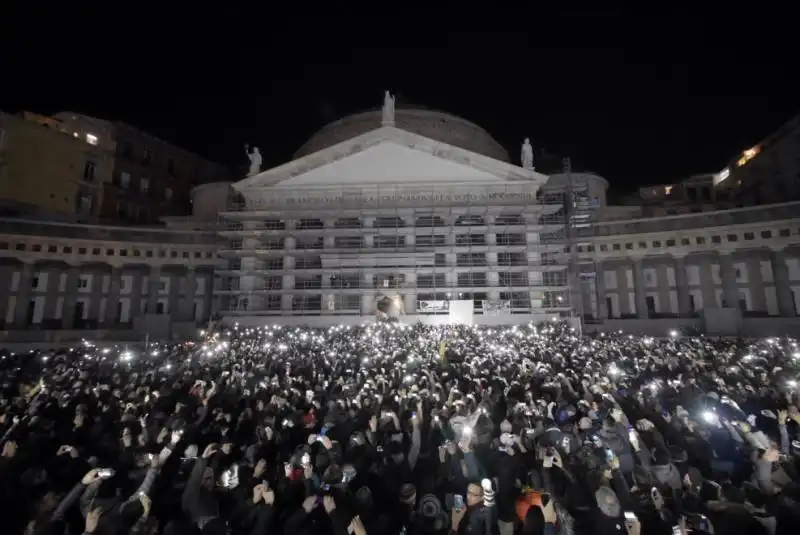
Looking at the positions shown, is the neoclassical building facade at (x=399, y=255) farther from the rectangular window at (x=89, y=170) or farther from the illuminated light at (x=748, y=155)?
the illuminated light at (x=748, y=155)

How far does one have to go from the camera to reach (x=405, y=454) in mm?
7551

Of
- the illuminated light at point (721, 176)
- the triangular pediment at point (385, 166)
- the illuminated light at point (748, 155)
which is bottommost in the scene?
the triangular pediment at point (385, 166)

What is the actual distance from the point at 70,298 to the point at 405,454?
45479 millimetres

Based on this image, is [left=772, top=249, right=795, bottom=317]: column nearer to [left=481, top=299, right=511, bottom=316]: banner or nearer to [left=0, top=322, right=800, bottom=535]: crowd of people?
[left=481, top=299, right=511, bottom=316]: banner

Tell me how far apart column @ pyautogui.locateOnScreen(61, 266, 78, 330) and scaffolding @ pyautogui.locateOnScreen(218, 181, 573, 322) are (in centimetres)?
1298

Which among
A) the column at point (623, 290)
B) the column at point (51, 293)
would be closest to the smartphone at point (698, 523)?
the column at point (623, 290)

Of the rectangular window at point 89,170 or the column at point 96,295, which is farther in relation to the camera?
the rectangular window at point 89,170

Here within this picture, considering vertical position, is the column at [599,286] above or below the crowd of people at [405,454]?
above

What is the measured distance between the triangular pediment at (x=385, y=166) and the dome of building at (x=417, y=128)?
9.14 meters

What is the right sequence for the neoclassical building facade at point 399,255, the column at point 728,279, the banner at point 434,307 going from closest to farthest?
the column at point 728,279, the neoclassical building facade at point 399,255, the banner at point 434,307

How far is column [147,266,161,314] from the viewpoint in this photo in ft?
141

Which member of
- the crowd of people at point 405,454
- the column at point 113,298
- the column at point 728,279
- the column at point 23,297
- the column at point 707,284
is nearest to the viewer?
the crowd of people at point 405,454

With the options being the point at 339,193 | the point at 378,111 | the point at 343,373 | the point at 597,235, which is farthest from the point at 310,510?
the point at 378,111

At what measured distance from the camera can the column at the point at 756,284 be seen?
41.2 metres
